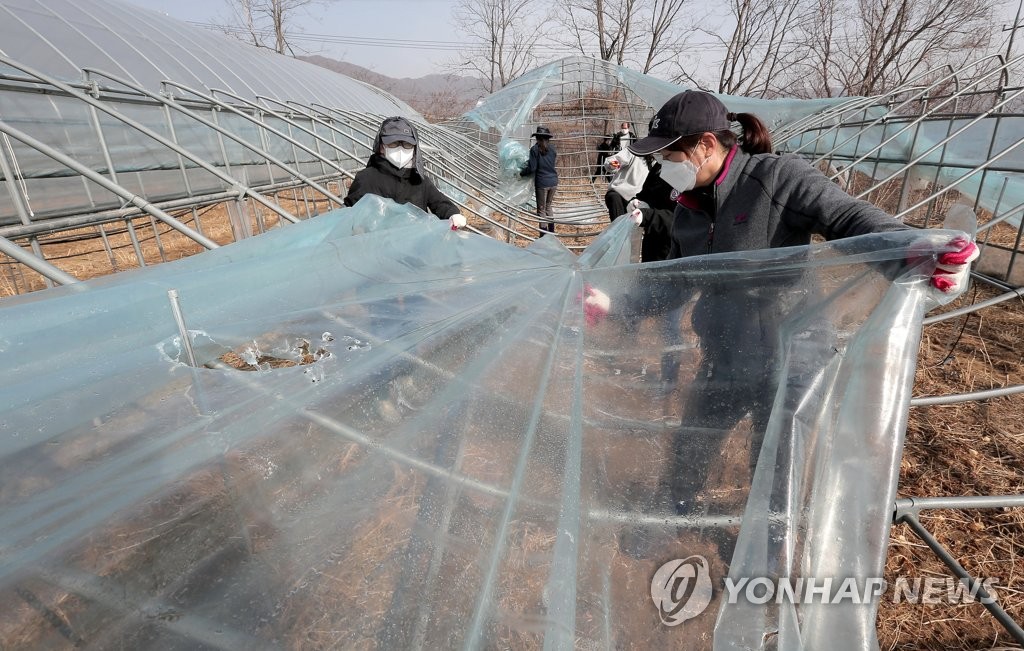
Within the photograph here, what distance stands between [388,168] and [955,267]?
3.22 meters

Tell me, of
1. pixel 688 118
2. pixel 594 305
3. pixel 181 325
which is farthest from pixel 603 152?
pixel 181 325

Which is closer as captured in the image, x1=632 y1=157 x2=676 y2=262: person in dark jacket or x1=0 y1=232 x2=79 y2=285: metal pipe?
x1=0 y1=232 x2=79 y2=285: metal pipe

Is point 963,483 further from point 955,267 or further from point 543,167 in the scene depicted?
point 543,167

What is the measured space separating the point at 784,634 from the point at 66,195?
656 centimetres

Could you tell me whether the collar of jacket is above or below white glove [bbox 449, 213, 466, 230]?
above

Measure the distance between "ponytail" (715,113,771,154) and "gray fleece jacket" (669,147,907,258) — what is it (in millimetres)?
53

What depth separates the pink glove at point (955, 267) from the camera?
1.20 m

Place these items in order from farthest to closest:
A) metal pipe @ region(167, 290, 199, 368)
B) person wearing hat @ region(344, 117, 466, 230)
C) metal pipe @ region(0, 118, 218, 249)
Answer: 1. person wearing hat @ region(344, 117, 466, 230)
2. metal pipe @ region(0, 118, 218, 249)
3. metal pipe @ region(167, 290, 199, 368)

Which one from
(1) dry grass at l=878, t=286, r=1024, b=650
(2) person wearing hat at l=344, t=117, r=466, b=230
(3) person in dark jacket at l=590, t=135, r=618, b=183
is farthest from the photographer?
(3) person in dark jacket at l=590, t=135, r=618, b=183

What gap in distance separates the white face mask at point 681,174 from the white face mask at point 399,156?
2202 mm

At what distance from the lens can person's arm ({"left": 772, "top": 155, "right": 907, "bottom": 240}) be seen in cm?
152

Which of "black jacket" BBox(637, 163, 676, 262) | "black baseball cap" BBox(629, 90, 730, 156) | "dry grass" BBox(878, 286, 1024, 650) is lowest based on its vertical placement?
"dry grass" BBox(878, 286, 1024, 650)

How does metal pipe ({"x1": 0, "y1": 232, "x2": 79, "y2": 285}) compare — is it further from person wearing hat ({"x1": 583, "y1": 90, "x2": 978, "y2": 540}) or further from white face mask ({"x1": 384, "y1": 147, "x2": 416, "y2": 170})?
white face mask ({"x1": 384, "y1": 147, "x2": 416, "y2": 170})

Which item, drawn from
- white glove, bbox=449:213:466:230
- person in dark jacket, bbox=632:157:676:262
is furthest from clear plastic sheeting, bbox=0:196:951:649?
person in dark jacket, bbox=632:157:676:262
